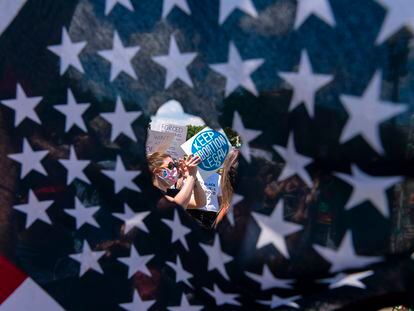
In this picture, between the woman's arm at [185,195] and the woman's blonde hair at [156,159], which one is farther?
the woman's blonde hair at [156,159]

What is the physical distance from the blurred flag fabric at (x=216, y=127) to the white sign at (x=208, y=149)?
7.75 feet

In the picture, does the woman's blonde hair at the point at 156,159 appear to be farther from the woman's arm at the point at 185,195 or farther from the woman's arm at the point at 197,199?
the woman's arm at the point at 185,195

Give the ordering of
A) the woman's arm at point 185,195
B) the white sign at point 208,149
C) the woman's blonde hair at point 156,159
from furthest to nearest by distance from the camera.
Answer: the white sign at point 208,149 → the woman's blonde hair at point 156,159 → the woman's arm at point 185,195

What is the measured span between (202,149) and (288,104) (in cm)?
282

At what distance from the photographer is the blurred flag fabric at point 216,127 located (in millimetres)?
1184

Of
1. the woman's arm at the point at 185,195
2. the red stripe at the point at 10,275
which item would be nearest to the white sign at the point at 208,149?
the woman's arm at the point at 185,195

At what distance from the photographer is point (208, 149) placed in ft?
Result: 13.4

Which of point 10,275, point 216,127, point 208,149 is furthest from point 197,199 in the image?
point 208,149

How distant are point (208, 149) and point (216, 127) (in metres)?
2.64

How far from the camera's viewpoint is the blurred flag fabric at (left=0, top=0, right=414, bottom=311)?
3.88 feet

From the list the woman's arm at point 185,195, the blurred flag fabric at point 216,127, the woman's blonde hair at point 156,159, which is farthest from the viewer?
the woman's blonde hair at point 156,159

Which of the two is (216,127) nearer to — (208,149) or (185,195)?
(185,195)

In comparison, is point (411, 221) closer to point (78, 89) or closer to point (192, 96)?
point (192, 96)

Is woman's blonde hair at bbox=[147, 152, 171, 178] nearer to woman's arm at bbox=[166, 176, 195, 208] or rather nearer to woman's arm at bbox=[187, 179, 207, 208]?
woman's arm at bbox=[187, 179, 207, 208]
